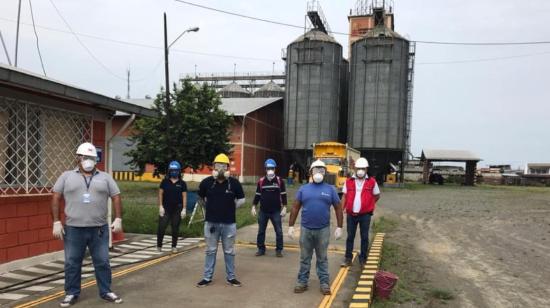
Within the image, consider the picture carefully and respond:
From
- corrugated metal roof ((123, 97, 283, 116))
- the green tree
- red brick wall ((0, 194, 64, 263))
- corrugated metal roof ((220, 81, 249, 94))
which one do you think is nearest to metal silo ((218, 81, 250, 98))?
corrugated metal roof ((220, 81, 249, 94))

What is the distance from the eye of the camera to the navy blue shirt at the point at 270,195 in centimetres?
989

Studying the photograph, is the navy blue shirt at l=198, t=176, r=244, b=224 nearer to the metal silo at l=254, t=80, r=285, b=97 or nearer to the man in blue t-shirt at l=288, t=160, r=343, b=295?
the man in blue t-shirt at l=288, t=160, r=343, b=295

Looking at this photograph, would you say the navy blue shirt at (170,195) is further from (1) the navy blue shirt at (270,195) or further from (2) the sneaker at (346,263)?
(2) the sneaker at (346,263)

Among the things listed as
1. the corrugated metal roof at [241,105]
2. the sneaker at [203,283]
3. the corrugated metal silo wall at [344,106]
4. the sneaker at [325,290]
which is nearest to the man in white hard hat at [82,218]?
the sneaker at [203,283]

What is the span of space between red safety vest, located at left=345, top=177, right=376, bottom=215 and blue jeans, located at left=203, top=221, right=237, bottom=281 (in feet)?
8.32

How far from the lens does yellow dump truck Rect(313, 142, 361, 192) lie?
30484mm

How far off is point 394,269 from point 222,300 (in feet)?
13.8

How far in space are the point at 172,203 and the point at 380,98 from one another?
125 feet

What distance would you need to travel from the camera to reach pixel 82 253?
617 centimetres

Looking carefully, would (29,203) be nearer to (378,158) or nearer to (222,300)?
→ (222,300)

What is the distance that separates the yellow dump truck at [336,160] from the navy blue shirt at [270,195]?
20071mm

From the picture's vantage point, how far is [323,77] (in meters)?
47.6

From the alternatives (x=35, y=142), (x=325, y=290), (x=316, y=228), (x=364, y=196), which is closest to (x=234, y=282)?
(x=325, y=290)

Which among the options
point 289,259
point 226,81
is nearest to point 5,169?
point 289,259
